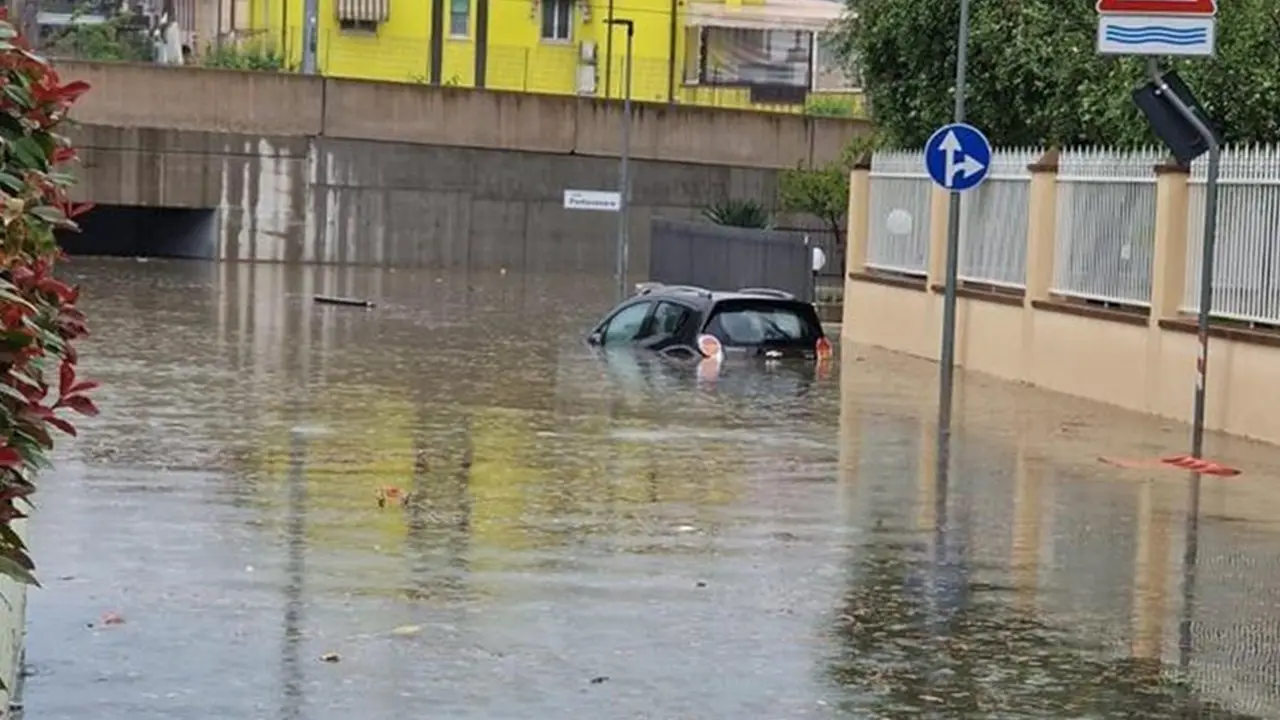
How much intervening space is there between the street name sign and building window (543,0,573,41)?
62.4 m

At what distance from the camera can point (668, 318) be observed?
25.7 meters

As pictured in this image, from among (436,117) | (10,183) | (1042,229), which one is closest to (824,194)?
(436,117)

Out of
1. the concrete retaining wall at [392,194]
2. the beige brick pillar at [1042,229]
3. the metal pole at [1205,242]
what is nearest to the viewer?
the metal pole at [1205,242]

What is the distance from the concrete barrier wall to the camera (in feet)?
188

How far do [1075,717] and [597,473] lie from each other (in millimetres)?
7200

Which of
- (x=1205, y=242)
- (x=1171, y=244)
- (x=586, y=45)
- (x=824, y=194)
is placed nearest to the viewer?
(x=1205, y=242)

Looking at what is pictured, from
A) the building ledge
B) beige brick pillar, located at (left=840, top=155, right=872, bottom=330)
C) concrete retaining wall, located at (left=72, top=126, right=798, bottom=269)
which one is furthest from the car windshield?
the building ledge

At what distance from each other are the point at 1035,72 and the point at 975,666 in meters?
20.9

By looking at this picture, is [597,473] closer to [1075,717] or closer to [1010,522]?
[1010,522]

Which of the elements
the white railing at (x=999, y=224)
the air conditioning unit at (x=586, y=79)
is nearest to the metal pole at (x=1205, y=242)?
the white railing at (x=999, y=224)

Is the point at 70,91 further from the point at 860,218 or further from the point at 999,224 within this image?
the point at 860,218

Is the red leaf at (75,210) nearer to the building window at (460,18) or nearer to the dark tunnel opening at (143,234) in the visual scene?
the dark tunnel opening at (143,234)

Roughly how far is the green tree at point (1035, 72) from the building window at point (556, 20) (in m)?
44.5

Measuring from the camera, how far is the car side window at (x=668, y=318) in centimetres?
2542
